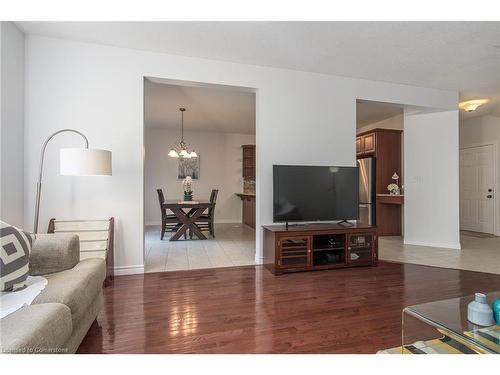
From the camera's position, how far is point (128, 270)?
290cm

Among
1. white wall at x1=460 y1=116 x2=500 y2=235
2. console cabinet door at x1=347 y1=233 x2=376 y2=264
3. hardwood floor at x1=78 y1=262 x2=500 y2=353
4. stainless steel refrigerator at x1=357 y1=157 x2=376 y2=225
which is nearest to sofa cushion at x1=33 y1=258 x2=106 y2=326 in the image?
hardwood floor at x1=78 y1=262 x2=500 y2=353

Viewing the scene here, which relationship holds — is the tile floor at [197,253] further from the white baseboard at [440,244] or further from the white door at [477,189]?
the white door at [477,189]

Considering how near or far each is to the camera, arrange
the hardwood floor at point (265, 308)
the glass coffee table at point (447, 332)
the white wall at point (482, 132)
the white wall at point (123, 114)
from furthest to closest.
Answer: the white wall at point (482, 132) < the white wall at point (123, 114) < the hardwood floor at point (265, 308) < the glass coffee table at point (447, 332)

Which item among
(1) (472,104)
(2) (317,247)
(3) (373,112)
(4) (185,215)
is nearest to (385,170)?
(3) (373,112)

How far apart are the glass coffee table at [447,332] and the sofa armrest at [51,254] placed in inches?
84.2

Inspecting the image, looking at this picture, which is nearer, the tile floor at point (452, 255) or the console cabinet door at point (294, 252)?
the console cabinet door at point (294, 252)

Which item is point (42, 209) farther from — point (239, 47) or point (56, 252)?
point (239, 47)

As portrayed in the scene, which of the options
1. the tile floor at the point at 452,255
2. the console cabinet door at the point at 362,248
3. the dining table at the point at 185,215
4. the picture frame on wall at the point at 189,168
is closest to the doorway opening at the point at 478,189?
the tile floor at the point at 452,255

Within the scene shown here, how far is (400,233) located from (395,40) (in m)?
4.05

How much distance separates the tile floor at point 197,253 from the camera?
3248 millimetres

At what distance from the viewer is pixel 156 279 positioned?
9.02 feet

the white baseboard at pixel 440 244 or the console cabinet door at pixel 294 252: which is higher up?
the console cabinet door at pixel 294 252

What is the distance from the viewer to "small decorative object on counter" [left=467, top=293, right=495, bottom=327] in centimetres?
128

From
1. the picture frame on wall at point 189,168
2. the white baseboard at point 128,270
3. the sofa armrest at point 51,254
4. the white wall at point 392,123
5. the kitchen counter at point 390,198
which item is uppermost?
the white wall at point 392,123
